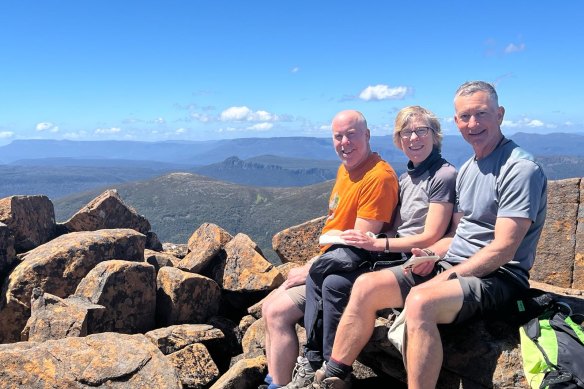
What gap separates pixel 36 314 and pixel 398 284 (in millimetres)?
6037

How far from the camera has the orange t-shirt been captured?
651 cm

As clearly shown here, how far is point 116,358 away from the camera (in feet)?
21.3

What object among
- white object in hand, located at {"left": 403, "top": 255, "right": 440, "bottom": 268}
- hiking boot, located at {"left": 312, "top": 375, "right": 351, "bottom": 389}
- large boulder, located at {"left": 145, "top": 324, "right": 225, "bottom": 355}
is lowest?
large boulder, located at {"left": 145, "top": 324, "right": 225, "bottom": 355}

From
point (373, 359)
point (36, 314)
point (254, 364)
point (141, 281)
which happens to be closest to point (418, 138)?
point (373, 359)

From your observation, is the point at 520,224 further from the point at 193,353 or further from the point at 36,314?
the point at 36,314

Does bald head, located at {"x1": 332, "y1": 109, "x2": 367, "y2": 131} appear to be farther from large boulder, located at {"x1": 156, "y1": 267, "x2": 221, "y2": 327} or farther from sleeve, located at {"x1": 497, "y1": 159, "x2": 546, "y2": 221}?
large boulder, located at {"x1": 156, "y1": 267, "x2": 221, "y2": 327}

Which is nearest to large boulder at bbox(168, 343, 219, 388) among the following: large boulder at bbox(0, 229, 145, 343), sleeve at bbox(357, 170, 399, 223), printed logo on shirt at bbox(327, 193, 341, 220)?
large boulder at bbox(0, 229, 145, 343)

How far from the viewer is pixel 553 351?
4832 mm

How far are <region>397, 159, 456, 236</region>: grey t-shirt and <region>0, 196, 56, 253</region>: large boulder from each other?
891 cm

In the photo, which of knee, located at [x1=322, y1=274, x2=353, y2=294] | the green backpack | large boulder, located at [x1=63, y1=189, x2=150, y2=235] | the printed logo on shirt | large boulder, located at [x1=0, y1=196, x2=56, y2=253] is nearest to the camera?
the green backpack

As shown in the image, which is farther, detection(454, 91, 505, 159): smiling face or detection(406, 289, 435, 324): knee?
detection(454, 91, 505, 159): smiling face

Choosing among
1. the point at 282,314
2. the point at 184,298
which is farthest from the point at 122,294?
the point at 282,314

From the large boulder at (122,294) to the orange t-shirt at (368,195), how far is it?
13.9 feet

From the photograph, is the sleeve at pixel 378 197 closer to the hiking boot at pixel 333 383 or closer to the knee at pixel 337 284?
the knee at pixel 337 284
